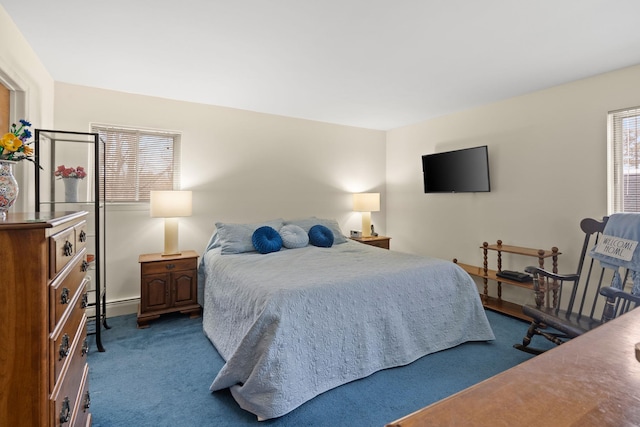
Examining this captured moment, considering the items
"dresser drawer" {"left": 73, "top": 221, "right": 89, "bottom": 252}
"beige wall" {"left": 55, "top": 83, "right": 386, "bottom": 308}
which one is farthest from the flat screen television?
"dresser drawer" {"left": 73, "top": 221, "right": 89, "bottom": 252}

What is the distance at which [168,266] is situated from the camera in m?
3.22

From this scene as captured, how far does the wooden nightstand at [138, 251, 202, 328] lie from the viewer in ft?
10.2

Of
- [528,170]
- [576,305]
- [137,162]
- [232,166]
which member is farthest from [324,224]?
[576,305]

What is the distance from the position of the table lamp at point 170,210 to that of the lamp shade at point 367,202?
2442 mm

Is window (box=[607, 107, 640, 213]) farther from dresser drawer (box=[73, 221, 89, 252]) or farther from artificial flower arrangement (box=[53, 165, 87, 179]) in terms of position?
artificial flower arrangement (box=[53, 165, 87, 179])

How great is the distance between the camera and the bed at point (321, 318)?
6.07ft

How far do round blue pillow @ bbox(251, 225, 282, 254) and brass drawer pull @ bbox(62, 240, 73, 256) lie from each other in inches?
81.0

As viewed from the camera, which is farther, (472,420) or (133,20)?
(133,20)

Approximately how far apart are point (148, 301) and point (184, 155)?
1.69 m

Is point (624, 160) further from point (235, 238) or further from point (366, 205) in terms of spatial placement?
point (235, 238)

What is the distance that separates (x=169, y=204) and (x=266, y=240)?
1089 millimetres

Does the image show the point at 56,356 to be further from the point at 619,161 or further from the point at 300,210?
the point at 619,161

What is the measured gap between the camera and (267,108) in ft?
13.1

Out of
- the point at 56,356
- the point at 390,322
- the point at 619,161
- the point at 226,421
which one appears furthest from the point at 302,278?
the point at 619,161
